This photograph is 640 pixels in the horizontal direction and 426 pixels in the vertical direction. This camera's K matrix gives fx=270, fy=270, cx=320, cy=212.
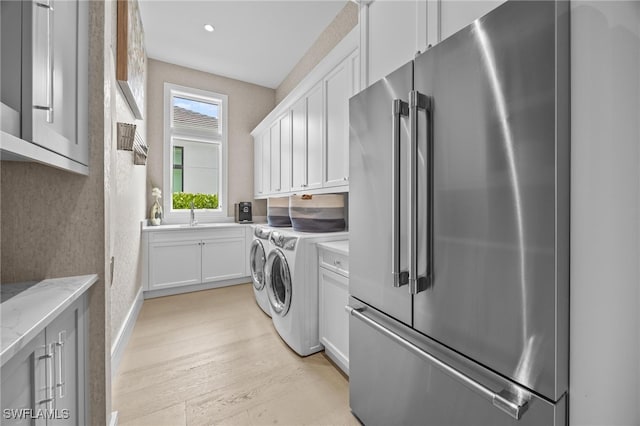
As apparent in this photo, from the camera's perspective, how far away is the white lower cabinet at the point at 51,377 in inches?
26.6

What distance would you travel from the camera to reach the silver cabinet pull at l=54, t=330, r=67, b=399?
0.88 m

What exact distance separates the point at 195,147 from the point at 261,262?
2.48 m

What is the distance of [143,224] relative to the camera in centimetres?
330

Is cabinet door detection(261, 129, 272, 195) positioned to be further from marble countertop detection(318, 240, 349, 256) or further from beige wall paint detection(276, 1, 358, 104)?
marble countertop detection(318, 240, 349, 256)

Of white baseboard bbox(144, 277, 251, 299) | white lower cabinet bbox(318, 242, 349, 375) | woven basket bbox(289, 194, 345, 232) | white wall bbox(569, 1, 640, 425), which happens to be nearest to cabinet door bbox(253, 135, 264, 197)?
white baseboard bbox(144, 277, 251, 299)

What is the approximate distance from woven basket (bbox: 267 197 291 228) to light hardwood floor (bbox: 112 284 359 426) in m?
1.04

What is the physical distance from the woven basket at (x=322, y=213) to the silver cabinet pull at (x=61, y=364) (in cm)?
166

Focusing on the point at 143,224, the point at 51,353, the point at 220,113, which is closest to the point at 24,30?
the point at 51,353

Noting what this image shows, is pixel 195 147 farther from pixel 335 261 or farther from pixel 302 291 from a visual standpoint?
pixel 335 261

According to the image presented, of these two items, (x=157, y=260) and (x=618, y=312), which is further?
(x=157, y=260)

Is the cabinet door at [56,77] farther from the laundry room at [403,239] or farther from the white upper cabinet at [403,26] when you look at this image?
the white upper cabinet at [403,26]

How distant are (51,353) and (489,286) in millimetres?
1359

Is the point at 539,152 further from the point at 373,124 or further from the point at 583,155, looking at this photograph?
the point at 373,124

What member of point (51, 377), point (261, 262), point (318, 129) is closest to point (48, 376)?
point (51, 377)
